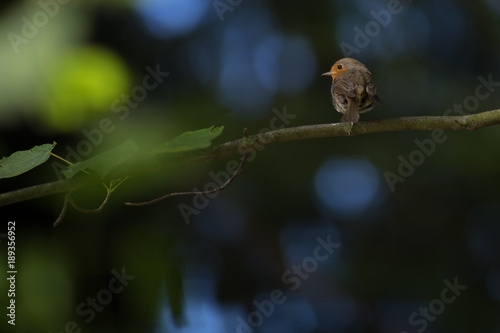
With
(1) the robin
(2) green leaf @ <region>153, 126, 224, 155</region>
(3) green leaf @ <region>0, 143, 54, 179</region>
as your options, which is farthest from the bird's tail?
(3) green leaf @ <region>0, 143, 54, 179</region>

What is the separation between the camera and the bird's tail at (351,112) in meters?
2.08


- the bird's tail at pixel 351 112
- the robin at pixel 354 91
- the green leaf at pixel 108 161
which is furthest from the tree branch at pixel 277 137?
the robin at pixel 354 91

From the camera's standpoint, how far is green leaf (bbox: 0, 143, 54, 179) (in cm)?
112

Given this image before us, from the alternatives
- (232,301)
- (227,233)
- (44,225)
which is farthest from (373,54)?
(44,225)

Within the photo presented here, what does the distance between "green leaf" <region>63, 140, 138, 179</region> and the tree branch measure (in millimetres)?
47

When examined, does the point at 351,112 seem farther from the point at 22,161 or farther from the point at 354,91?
the point at 22,161

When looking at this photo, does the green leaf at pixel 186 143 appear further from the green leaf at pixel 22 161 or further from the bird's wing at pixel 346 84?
the bird's wing at pixel 346 84

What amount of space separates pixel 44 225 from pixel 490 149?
2900mm

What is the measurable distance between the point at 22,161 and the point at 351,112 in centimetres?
131

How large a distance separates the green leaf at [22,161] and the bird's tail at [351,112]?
1.09 m

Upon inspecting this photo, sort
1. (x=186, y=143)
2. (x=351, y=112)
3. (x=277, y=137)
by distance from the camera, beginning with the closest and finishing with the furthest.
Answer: (x=186, y=143), (x=277, y=137), (x=351, y=112)

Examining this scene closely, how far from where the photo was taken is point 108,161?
3.77 feet

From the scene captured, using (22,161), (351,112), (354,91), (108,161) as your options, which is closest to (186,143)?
(108,161)

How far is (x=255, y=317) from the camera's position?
12.6ft
